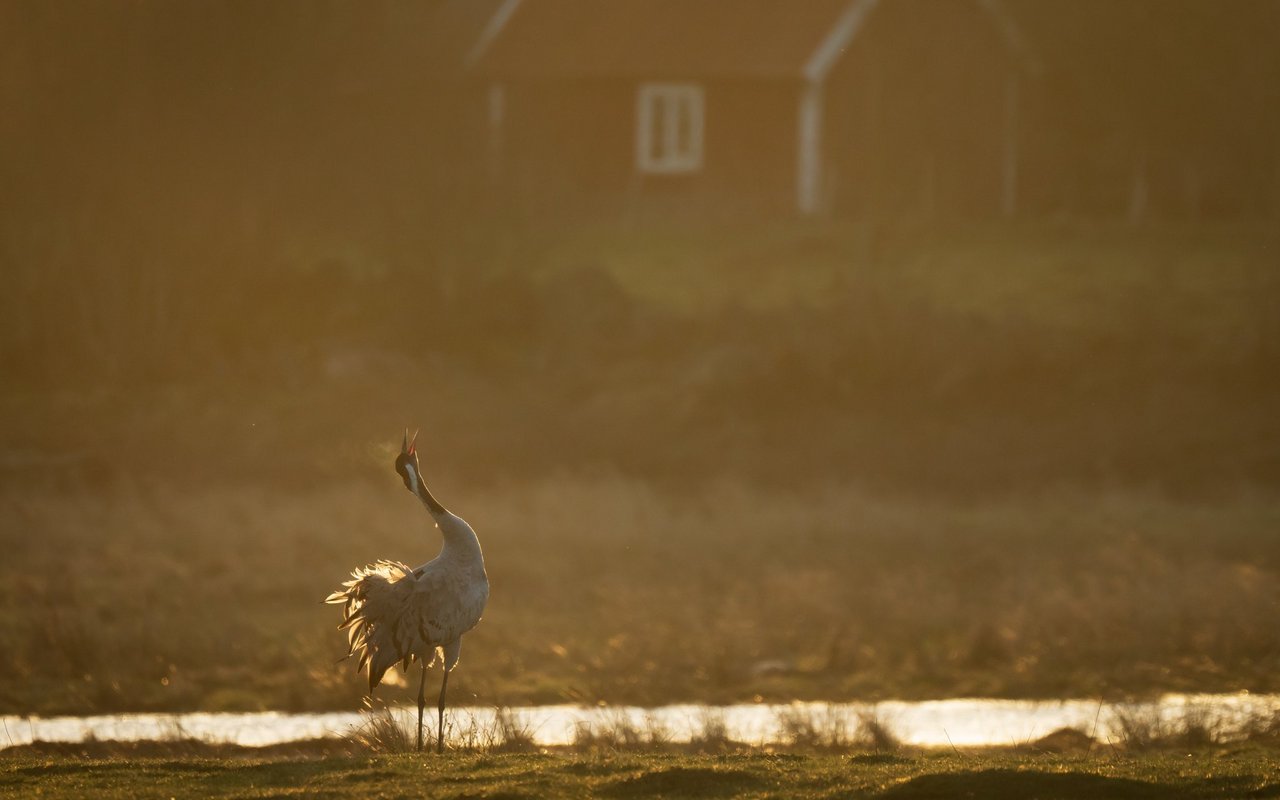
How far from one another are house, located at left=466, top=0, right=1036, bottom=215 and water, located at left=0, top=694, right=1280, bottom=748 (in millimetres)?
21691

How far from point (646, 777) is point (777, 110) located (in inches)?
1165

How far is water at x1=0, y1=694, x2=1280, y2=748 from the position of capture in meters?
15.8

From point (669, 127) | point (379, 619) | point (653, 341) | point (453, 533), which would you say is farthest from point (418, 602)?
point (669, 127)

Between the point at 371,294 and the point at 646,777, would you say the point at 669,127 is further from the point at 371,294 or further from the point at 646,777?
the point at 646,777

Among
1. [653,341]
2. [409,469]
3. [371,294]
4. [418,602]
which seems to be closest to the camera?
[418,602]

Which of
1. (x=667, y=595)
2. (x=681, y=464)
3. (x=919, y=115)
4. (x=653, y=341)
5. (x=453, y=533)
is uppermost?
(x=919, y=115)

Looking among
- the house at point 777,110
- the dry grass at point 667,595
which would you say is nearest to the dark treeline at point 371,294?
the house at point 777,110

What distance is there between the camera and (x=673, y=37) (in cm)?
4034

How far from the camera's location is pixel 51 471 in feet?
95.6

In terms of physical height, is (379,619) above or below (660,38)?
below

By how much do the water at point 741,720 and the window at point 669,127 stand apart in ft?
74.7

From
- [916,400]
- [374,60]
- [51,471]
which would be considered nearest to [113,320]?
[51,471]

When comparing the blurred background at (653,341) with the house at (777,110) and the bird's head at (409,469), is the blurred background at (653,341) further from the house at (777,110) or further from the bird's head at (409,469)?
the bird's head at (409,469)

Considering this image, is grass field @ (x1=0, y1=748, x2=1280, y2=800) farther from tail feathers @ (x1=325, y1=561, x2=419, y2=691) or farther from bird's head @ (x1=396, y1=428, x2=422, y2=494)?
bird's head @ (x1=396, y1=428, x2=422, y2=494)
